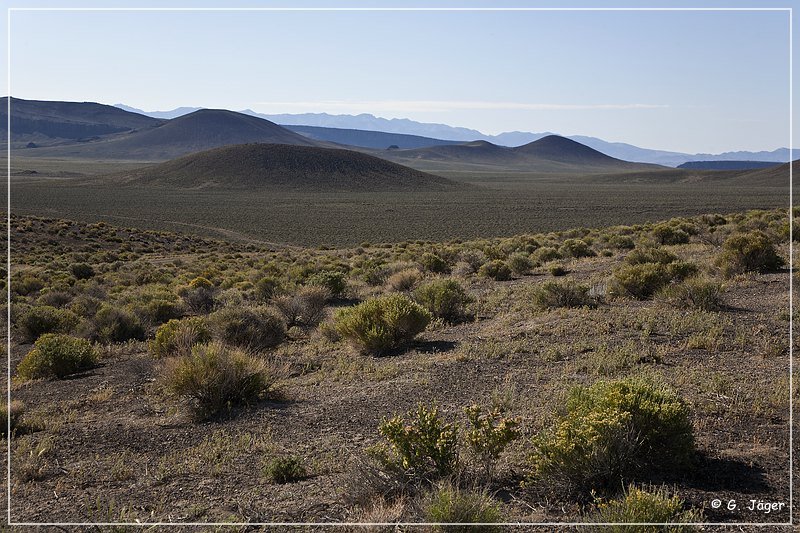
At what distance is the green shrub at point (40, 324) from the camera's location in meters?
14.4

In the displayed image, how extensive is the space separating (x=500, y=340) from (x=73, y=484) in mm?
6271

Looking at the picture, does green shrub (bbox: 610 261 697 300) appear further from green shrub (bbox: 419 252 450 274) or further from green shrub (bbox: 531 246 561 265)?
green shrub (bbox: 419 252 450 274)

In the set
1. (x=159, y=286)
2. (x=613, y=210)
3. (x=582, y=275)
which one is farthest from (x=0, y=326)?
(x=613, y=210)

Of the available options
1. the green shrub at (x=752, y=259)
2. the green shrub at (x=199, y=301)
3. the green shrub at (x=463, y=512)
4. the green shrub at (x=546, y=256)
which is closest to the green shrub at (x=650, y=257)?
the green shrub at (x=752, y=259)

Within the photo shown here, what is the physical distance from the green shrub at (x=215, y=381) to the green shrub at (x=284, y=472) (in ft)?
7.65

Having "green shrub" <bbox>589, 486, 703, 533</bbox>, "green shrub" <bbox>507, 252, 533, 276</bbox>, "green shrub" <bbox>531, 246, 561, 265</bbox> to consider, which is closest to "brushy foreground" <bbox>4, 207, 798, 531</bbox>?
"green shrub" <bbox>589, 486, 703, 533</bbox>

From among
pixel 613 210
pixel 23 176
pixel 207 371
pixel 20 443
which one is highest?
pixel 23 176

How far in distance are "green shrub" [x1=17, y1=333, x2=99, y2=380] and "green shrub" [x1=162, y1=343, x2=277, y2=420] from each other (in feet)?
10.8

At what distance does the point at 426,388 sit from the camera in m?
8.09

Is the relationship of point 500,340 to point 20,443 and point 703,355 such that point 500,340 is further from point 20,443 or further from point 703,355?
point 20,443

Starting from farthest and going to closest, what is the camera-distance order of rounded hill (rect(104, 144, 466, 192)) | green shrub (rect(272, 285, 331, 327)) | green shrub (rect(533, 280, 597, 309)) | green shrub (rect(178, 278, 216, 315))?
rounded hill (rect(104, 144, 466, 192)) < green shrub (rect(178, 278, 216, 315)) < green shrub (rect(272, 285, 331, 327)) < green shrub (rect(533, 280, 597, 309))

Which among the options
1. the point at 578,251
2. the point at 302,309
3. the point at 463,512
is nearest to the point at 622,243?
the point at 578,251

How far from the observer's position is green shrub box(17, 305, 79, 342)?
47.3 feet

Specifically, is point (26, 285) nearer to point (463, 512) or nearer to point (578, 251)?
point (578, 251)
